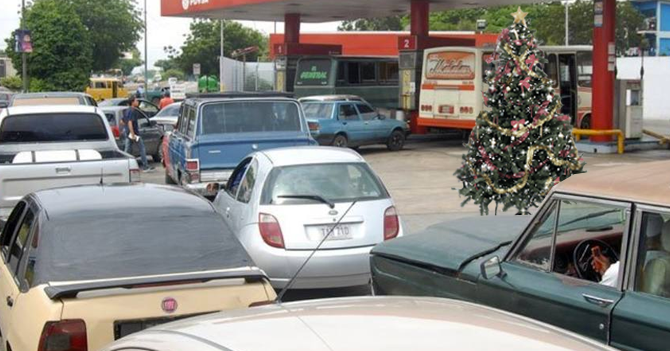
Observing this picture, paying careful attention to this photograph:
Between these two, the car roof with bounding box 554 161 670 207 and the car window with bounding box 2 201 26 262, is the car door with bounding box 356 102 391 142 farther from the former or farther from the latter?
the car roof with bounding box 554 161 670 207

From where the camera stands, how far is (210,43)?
93000 mm

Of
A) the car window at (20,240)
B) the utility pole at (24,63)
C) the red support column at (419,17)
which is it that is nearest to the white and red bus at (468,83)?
the red support column at (419,17)

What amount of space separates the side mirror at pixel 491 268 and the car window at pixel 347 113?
785 inches

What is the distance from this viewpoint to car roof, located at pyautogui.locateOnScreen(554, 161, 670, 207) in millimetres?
4496

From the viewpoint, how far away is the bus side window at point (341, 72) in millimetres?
30766

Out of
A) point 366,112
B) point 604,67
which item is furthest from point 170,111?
point 604,67

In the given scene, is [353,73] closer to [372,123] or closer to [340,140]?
[372,123]

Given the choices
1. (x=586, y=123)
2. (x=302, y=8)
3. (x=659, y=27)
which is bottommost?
(x=586, y=123)

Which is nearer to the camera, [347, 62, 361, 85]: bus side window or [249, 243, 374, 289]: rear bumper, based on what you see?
[249, 243, 374, 289]: rear bumper

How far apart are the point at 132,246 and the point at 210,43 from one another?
89454 millimetres

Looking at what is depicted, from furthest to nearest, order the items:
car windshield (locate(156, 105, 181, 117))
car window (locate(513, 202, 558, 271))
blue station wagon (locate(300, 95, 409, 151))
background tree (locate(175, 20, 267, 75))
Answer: background tree (locate(175, 20, 267, 75)) → car windshield (locate(156, 105, 181, 117)) → blue station wagon (locate(300, 95, 409, 151)) → car window (locate(513, 202, 558, 271))

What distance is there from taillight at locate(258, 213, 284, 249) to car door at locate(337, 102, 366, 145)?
16.1m

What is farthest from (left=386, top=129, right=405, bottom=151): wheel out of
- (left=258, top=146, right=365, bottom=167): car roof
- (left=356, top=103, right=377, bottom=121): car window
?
(left=258, top=146, right=365, bottom=167): car roof

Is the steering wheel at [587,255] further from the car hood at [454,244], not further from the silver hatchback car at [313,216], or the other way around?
the silver hatchback car at [313,216]
